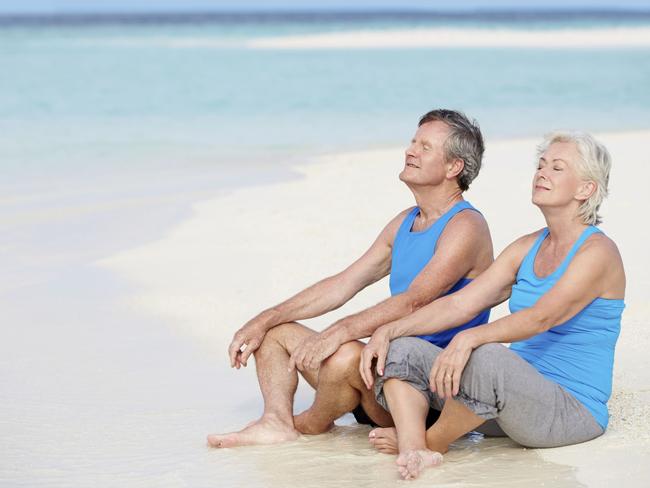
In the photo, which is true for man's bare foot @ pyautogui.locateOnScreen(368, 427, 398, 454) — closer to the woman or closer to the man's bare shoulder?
the woman

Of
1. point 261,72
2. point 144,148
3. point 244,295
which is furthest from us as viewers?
point 261,72

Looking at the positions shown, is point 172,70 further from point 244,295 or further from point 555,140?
point 555,140

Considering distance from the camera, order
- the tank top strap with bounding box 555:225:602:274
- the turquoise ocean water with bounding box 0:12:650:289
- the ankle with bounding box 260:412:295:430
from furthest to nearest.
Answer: the turquoise ocean water with bounding box 0:12:650:289 → the ankle with bounding box 260:412:295:430 → the tank top strap with bounding box 555:225:602:274

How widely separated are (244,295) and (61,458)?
8.36 ft

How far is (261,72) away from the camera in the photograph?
30.0 metres

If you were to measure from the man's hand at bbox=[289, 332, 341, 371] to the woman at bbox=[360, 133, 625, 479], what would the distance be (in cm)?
16

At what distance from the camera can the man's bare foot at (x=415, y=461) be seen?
380cm

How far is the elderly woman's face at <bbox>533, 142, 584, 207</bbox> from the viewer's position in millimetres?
3928

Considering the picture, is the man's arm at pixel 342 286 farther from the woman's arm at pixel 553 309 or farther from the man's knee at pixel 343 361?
the woman's arm at pixel 553 309

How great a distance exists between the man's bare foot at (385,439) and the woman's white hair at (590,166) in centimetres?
100

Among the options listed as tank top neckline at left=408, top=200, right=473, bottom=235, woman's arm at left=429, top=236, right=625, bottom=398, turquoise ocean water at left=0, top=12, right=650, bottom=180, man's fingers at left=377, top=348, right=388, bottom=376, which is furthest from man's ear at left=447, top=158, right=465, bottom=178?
turquoise ocean water at left=0, top=12, right=650, bottom=180

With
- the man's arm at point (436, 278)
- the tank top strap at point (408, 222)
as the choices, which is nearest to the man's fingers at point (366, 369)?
the man's arm at point (436, 278)

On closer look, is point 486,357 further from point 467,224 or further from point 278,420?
point 278,420

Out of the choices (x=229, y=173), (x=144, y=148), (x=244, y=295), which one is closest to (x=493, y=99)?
(x=144, y=148)
